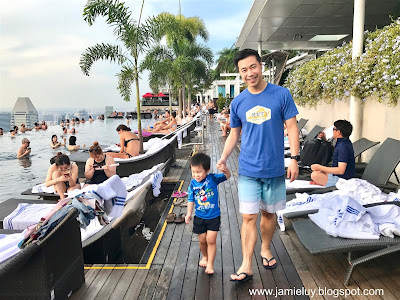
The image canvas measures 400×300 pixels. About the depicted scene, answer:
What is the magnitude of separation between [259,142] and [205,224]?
80 cm

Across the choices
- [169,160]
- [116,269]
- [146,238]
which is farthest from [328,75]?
[116,269]

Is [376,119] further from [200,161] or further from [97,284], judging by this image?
[97,284]

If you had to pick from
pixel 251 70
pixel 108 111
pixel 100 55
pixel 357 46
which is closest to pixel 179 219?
pixel 251 70

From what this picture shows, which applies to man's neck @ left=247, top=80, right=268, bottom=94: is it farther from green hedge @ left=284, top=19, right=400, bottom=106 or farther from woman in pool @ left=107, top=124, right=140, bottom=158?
woman in pool @ left=107, top=124, right=140, bottom=158

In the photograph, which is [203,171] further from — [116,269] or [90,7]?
[90,7]

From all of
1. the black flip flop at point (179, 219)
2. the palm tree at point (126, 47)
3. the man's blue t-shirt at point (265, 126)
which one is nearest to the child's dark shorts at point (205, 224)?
the man's blue t-shirt at point (265, 126)

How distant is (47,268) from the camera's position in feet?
6.56

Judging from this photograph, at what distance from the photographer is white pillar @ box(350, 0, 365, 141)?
551 cm

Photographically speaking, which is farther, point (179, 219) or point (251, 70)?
point (179, 219)

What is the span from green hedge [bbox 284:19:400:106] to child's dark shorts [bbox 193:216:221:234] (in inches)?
137

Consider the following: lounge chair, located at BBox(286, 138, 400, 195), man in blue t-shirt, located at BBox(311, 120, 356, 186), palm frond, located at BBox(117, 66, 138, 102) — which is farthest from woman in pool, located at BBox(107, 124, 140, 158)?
man in blue t-shirt, located at BBox(311, 120, 356, 186)

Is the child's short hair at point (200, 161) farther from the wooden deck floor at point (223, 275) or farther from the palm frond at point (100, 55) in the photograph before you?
the palm frond at point (100, 55)

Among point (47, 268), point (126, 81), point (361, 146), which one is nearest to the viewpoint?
point (47, 268)

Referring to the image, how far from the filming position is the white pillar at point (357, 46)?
5.51m
